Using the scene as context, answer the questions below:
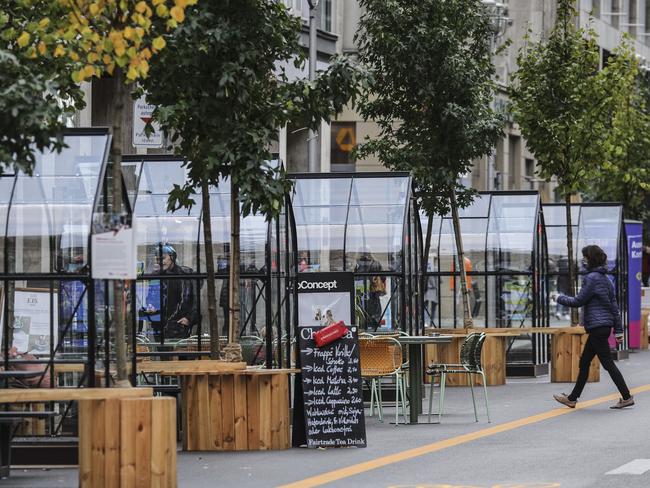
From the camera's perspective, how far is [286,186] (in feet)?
56.3

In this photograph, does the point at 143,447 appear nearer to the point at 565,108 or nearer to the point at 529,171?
the point at 565,108

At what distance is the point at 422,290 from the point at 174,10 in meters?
13.6

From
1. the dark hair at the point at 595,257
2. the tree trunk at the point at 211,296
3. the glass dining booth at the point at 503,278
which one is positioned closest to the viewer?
the tree trunk at the point at 211,296

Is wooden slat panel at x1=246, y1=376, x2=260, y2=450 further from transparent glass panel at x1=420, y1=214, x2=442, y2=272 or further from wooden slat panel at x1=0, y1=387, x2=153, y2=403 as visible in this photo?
transparent glass panel at x1=420, y1=214, x2=442, y2=272

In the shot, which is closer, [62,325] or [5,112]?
[5,112]

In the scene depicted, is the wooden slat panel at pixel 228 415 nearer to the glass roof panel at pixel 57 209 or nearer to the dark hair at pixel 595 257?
the glass roof panel at pixel 57 209

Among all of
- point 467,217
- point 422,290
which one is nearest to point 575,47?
point 467,217

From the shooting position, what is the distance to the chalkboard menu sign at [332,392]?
16.1 metres

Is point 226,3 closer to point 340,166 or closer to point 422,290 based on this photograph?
point 422,290

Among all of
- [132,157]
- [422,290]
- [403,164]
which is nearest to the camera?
[132,157]

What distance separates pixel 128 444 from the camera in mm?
12445

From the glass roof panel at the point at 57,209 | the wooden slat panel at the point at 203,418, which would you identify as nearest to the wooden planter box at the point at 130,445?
the glass roof panel at the point at 57,209

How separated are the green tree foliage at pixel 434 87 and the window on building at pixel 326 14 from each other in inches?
512

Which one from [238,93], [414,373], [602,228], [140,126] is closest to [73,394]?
[238,93]
